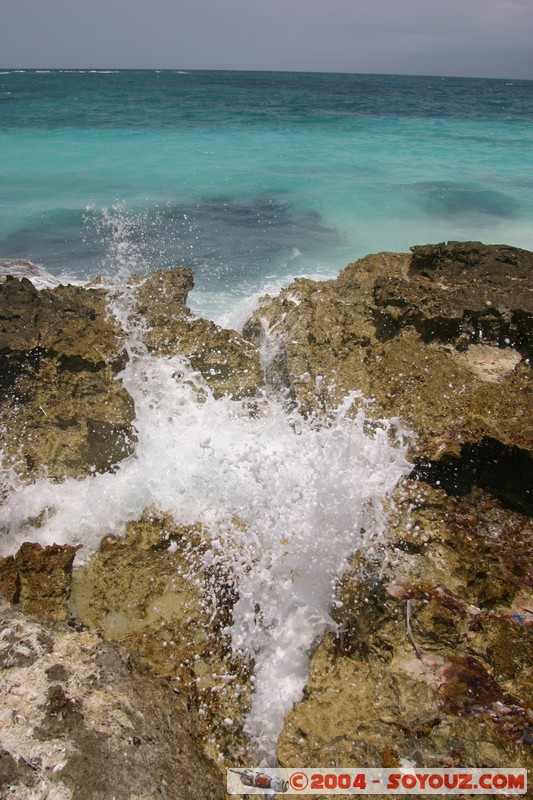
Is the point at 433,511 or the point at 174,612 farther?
the point at 433,511

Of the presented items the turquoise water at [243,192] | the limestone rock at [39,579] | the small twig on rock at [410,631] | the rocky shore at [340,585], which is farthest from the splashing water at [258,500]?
the turquoise water at [243,192]

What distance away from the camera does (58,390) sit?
4.25m

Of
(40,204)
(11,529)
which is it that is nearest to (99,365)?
(11,529)

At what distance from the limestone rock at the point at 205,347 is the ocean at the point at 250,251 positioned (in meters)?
0.16

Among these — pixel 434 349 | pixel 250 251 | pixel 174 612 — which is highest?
pixel 250 251

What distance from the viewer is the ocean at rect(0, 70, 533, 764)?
3.25 metres

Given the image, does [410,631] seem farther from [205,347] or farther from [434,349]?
[205,347]

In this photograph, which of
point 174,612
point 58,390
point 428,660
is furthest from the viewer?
point 58,390

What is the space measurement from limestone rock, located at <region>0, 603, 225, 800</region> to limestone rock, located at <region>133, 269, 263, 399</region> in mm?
2550

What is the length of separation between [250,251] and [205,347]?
5425mm

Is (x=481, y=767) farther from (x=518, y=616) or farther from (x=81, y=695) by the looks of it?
(x=81, y=695)

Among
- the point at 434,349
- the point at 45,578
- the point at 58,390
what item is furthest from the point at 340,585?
the point at 58,390

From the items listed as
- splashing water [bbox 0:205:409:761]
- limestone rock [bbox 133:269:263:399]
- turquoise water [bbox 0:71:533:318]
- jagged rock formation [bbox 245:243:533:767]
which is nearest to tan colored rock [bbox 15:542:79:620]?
splashing water [bbox 0:205:409:761]

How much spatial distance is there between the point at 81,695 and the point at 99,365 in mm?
2805
